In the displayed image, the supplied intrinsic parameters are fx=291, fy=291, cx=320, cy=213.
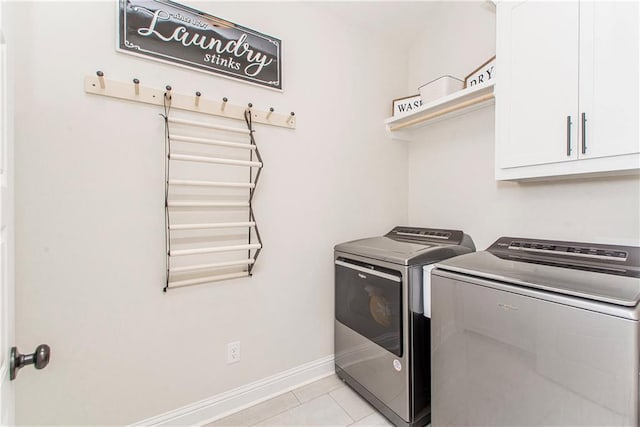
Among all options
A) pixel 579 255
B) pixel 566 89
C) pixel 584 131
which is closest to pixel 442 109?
pixel 566 89

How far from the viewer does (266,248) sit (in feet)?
5.92

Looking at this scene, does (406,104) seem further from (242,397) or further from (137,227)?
(242,397)

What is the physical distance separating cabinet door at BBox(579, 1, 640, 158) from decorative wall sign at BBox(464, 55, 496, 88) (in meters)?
0.49

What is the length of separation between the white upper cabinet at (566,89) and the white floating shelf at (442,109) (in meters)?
0.20

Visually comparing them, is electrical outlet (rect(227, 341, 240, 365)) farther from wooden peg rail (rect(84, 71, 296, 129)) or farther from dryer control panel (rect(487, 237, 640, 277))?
dryer control panel (rect(487, 237, 640, 277))

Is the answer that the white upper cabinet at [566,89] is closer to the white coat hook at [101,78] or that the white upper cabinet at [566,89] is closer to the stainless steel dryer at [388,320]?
the stainless steel dryer at [388,320]

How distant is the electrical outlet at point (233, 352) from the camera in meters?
1.68

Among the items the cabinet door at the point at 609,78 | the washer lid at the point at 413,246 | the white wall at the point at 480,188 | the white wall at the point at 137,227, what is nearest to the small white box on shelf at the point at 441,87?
the white wall at the point at 480,188

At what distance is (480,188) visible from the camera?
1.97 meters

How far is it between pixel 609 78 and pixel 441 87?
92 centimetres

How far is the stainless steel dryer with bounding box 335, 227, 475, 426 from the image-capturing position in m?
1.51

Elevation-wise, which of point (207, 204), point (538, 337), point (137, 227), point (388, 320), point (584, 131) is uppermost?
point (584, 131)

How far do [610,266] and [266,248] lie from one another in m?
1.63

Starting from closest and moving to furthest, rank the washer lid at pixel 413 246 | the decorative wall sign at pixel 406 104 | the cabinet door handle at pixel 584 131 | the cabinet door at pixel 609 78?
the cabinet door at pixel 609 78 → the cabinet door handle at pixel 584 131 → the washer lid at pixel 413 246 → the decorative wall sign at pixel 406 104
